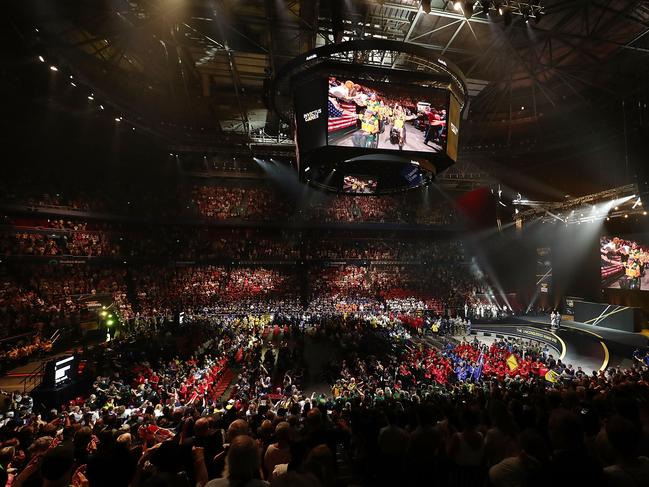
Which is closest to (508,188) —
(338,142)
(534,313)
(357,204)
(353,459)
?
(534,313)

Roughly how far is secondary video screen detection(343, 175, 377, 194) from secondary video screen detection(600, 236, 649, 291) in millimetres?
18111

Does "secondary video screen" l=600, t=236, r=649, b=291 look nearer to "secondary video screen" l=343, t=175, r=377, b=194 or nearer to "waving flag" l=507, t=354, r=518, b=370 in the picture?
"waving flag" l=507, t=354, r=518, b=370

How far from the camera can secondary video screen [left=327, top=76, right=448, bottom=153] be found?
29.0 ft

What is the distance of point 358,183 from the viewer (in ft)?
40.7

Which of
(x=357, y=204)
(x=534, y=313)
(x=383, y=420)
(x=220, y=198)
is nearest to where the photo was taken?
(x=383, y=420)

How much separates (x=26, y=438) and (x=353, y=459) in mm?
5662

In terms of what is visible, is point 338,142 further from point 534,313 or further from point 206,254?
point 534,313

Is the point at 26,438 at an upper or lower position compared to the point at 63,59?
lower

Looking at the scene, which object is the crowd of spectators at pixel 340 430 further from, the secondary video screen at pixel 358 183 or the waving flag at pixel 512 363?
the secondary video screen at pixel 358 183

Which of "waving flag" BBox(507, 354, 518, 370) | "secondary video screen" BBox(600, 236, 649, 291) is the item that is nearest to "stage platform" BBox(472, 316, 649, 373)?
"waving flag" BBox(507, 354, 518, 370)

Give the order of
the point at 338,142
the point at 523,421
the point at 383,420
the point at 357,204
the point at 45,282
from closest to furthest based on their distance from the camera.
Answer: the point at 523,421 → the point at 383,420 → the point at 338,142 → the point at 45,282 → the point at 357,204

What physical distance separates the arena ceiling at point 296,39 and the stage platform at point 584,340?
39.3ft

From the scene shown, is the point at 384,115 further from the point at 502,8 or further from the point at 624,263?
the point at 624,263

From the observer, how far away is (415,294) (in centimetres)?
2792
